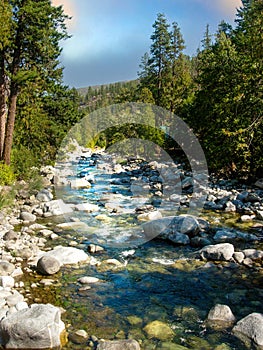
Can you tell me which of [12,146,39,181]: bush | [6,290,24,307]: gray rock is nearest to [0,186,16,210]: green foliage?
[12,146,39,181]: bush


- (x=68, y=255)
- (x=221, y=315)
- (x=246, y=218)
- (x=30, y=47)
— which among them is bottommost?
(x=221, y=315)

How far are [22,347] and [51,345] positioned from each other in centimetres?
39

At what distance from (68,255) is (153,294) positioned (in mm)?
2494

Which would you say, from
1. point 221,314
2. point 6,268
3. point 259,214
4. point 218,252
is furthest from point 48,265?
point 259,214

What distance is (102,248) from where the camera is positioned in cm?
945

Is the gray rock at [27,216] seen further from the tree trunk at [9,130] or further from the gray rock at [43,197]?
the tree trunk at [9,130]

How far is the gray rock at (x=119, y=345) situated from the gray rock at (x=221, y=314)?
5.01 feet

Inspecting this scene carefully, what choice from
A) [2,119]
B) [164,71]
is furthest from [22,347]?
[164,71]

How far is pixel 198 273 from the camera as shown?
310 inches

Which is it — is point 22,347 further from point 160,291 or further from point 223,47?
point 223,47

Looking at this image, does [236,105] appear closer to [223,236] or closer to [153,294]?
[223,236]

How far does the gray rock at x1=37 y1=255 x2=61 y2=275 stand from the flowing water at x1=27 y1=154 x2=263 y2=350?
0.61ft

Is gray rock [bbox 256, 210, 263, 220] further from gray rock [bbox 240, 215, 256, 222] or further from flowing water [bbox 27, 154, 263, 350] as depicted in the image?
flowing water [bbox 27, 154, 263, 350]

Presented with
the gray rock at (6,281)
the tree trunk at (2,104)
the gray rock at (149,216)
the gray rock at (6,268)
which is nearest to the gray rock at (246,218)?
the gray rock at (149,216)
